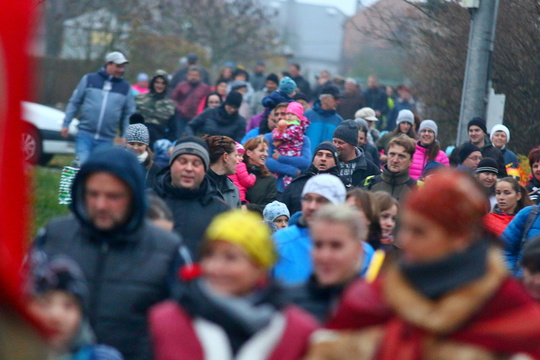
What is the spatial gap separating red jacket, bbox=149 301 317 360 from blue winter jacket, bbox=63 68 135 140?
34.4 ft

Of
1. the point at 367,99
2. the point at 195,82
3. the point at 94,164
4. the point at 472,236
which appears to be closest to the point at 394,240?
the point at 94,164

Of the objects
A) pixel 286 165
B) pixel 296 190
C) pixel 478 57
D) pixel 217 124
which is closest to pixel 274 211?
pixel 296 190

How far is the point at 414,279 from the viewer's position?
3418 mm

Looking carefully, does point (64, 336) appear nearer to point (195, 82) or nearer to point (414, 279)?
point (414, 279)

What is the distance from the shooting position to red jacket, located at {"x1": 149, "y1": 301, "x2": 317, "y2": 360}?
3.75m

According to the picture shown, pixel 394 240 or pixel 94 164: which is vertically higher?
pixel 94 164

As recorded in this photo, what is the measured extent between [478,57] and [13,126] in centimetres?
1187

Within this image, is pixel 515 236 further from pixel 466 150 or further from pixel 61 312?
pixel 61 312

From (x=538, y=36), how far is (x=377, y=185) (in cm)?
679

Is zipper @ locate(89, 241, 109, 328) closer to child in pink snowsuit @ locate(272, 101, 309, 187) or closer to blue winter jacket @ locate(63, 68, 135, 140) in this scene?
child in pink snowsuit @ locate(272, 101, 309, 187)

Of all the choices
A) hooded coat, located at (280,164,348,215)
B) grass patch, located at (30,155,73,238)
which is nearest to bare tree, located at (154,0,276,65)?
grass patch, located at (30,155,73,238)

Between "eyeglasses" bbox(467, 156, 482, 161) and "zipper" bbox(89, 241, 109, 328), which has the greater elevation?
"eyeglasses" bbox(467, 156, 482, 161)

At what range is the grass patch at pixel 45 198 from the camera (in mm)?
12266

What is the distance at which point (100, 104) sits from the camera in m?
14.1
